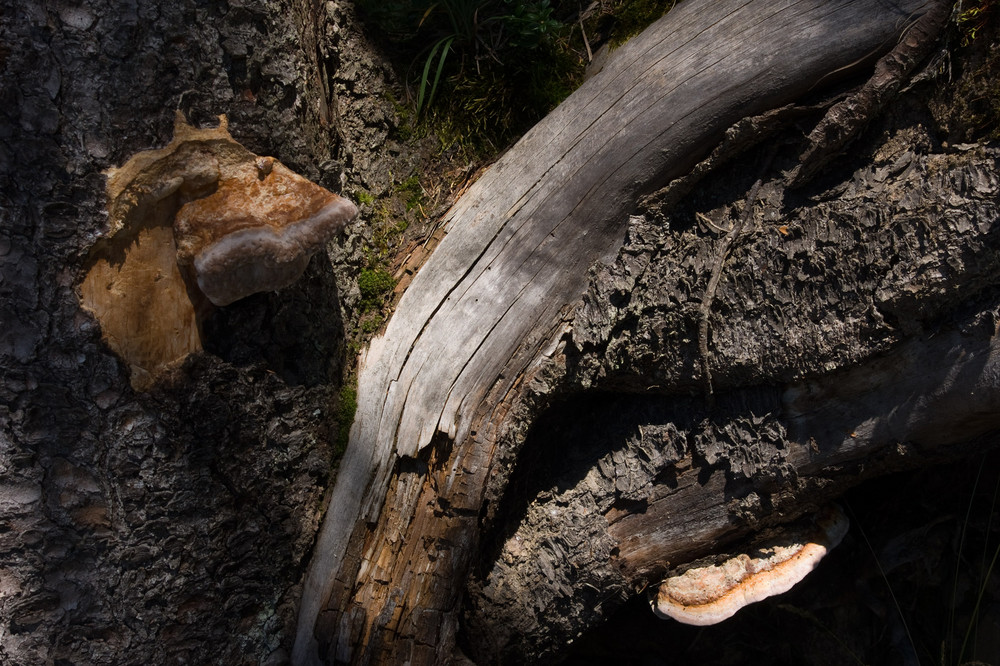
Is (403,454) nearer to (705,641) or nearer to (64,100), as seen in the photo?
(64,100)

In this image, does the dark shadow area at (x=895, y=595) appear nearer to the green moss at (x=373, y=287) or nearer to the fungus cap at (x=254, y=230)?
the green moss at (x=373, y=287)

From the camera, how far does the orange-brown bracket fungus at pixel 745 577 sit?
228cm

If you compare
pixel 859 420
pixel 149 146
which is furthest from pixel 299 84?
pixel 859 420

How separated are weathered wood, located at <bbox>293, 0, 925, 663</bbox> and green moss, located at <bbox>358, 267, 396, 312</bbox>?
3.8 inches

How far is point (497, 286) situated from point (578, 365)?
0.43m

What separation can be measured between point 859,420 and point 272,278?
194 centimetres

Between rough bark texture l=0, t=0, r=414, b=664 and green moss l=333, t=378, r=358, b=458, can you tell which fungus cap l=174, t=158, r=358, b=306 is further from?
green moss l=333, t=378, r=358, b=458

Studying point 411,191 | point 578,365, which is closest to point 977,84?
point 578,365

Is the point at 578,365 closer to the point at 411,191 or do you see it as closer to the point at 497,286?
the point at 497,286

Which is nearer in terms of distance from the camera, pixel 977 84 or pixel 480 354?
pixel 977 84

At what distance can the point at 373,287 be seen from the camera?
7.72 feet

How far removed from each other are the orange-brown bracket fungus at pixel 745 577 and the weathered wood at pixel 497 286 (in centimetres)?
83

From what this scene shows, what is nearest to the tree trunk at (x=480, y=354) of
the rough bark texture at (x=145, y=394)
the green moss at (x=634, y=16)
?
the rough bark texture at (x=145, y=394)

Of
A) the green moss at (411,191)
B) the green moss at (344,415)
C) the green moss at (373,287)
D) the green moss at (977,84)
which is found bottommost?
the green moss at (344,415)
